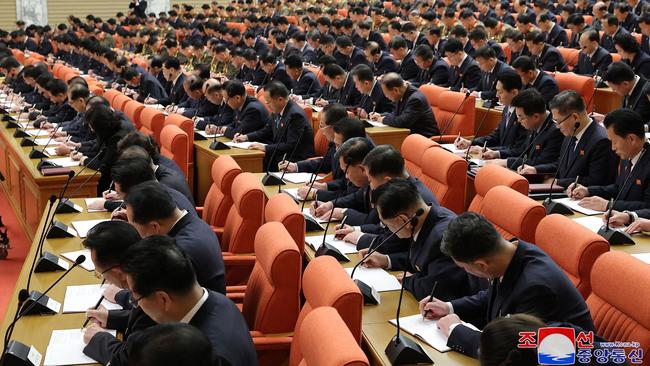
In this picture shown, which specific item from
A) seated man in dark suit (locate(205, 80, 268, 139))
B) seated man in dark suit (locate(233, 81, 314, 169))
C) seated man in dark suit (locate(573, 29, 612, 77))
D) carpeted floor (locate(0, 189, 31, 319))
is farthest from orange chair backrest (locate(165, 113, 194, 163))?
seated man in dark suit (locate(573, 29, 612, 77))

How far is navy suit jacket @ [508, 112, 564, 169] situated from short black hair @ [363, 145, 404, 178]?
1.45 meters

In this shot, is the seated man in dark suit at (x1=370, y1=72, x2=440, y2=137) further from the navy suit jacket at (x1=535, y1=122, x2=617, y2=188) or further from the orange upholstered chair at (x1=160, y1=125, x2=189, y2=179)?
the orange upholstered chair at (x1=160, y1=125, x2=189, y2=179)

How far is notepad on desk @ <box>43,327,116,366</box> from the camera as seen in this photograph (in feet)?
7.25

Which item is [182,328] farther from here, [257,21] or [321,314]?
[257,21]

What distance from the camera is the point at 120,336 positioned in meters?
2.40

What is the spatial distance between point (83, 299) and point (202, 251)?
0.45 m

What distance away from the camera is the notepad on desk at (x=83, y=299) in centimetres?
260

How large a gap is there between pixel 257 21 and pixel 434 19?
4298 millimetres

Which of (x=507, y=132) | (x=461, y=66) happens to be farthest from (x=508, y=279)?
(x=461, y=66)

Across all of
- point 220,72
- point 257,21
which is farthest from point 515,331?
point 257,21

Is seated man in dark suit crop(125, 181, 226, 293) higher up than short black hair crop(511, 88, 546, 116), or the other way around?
short black hair crop(511, 88, 546, 116)

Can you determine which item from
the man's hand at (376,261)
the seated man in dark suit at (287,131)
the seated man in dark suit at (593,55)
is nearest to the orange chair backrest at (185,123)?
the seated man in dark suit at (287,131)

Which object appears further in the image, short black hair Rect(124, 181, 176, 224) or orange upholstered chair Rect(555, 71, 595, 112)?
orange upholstered chair Rect(555, 71, 595, 112)

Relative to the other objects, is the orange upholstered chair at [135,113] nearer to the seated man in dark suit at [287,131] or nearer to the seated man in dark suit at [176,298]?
the seated man in dark suit at [287,131]
